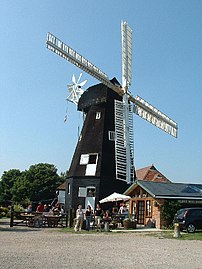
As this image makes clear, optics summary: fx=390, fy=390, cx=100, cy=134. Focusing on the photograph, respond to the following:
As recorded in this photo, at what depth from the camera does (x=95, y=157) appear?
30.0 meters

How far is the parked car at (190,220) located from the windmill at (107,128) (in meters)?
8.33

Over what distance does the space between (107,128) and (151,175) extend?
13800 millimetres

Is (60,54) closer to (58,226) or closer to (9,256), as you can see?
(58,226)

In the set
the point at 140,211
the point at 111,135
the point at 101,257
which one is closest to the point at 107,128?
the point at 111,135

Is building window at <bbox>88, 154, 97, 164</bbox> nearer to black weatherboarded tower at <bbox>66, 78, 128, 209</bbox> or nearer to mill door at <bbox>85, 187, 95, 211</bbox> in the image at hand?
black weatherboarded tower at <bbox>66, 78, 128, 209</bbox>

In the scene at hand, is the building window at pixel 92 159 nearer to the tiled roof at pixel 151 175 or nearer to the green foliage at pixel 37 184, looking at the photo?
the tiled roof at pixel 151 175

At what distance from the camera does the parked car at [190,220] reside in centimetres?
2028

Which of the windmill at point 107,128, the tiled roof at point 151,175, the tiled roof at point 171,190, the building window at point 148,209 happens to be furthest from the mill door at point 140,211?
the tiled roof at point 151,175

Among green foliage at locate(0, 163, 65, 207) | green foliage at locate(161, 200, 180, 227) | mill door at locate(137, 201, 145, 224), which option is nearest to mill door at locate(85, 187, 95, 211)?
mill door at locate(137, 201, 145, 224)

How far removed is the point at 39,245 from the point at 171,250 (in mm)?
4268

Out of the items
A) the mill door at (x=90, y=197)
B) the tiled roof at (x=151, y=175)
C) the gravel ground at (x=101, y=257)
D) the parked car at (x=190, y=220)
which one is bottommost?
the gravel ground at (x=101, y=257)

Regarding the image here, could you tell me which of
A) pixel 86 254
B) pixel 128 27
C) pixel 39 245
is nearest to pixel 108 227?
pixel 39 245

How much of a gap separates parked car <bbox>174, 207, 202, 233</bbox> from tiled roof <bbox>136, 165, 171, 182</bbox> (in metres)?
18.8

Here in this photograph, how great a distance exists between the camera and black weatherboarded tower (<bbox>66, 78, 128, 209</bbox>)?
29141 millimetres
